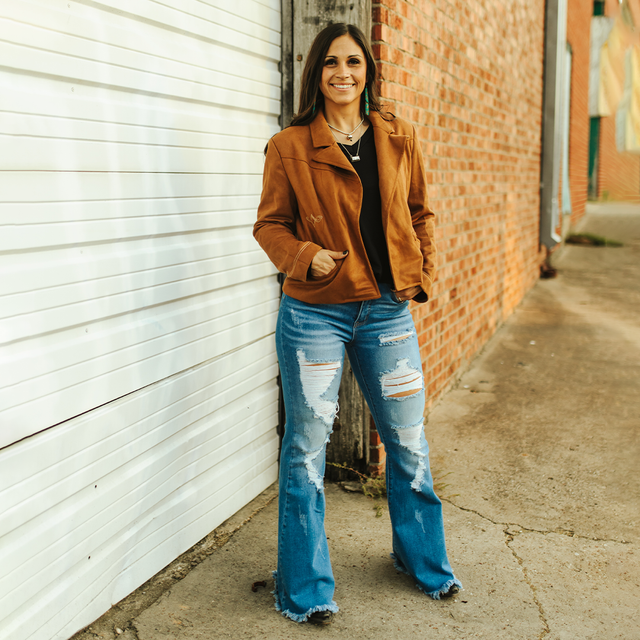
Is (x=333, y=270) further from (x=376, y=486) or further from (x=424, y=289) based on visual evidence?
(x=376, y=486)

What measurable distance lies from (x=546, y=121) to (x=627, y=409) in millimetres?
5830

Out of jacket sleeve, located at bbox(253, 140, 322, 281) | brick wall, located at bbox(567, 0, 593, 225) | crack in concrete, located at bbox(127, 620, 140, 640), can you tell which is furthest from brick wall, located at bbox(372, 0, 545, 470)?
brick wall, located at bbox(567, 0, 593, 225)

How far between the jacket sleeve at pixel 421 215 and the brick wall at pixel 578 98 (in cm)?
1085

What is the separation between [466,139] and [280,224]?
3355 millimetres

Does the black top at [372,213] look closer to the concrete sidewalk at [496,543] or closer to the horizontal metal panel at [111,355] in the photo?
the horizontal metal panel at [111,355]

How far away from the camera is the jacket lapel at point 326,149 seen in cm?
243

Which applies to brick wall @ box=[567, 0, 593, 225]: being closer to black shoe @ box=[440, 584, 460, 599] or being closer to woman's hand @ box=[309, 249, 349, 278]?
woman's hand @ box=[309, 249, 349, 278]

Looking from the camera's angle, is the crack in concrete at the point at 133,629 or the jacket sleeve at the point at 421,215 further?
the jacket sleeve at the point at 421,215

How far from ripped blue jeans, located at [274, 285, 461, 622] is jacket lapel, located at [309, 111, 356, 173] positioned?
46 centimetres

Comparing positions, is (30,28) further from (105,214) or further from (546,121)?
(546,121)

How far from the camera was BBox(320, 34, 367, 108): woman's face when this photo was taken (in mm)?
2457

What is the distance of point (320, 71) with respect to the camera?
8.21ft

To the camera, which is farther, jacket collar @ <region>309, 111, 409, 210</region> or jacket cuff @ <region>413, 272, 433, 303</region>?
jacket cuff @ <region>413, 272, 433, 303</region>

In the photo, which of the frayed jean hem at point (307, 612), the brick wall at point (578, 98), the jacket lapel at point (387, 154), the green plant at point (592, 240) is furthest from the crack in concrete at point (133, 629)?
the green plant at point (592, 240)
